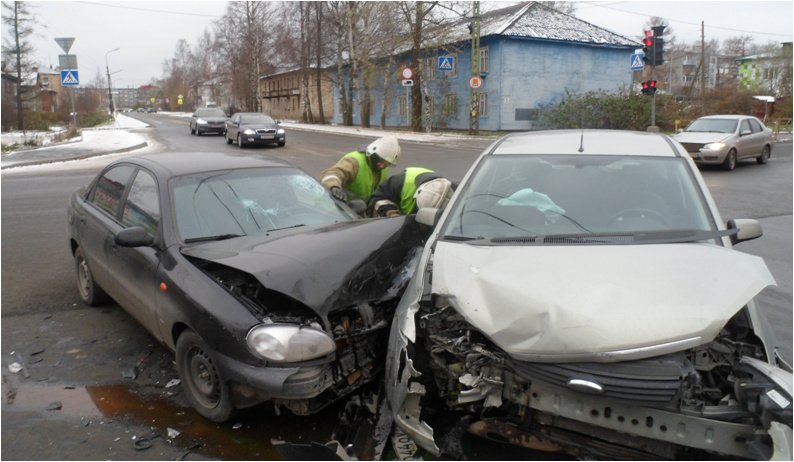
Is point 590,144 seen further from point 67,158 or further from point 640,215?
point 67,158

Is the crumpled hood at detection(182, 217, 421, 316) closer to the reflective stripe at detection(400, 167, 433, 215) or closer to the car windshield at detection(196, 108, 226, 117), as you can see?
the reflective stripe at detection(400, 167, 433, 215)

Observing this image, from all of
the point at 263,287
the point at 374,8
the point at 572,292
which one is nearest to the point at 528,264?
the point at 572,292

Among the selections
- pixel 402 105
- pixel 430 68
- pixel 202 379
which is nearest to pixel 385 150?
pixel 202 379

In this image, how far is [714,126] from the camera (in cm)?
1653

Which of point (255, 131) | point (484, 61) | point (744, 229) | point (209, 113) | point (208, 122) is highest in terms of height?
point (484, 61)

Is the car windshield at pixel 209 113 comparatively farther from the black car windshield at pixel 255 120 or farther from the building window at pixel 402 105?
the building window at pixel 402 105

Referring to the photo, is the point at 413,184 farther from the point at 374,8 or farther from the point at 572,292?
the point at 374,8

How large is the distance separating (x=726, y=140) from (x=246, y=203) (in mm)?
15197

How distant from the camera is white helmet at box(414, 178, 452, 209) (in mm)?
4832

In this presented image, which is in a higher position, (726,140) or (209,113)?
(209,113)

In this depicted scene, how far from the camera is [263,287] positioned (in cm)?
342

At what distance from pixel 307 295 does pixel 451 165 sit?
528 inches

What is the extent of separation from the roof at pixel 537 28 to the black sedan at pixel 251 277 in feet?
95.1

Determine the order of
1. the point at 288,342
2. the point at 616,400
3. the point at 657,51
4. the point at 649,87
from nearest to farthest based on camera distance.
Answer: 1. the point at 616,400
2. the point at 288,342
3. the point at 657,51
4. the point at 649,87
